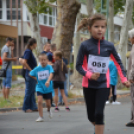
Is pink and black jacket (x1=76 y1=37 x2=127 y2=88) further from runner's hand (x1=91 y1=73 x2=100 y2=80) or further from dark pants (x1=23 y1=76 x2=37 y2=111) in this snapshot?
dark pants (x1=23 y1=76 x2=37 y2=111)

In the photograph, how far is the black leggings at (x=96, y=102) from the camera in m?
5.29

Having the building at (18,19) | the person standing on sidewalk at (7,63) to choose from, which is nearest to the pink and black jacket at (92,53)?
the person standing on sidewalk at (7,63)

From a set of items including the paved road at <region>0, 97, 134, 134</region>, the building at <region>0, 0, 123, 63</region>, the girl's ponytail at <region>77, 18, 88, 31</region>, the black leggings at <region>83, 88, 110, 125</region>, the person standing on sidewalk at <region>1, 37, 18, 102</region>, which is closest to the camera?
the black leggings at <region>83, 88, 110, 125</region>

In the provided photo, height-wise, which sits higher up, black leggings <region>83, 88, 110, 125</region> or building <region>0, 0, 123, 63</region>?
building <region>0, 0, 123, 63</region>

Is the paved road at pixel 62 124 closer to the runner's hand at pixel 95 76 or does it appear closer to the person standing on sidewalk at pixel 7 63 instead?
the person standing on sidewalk at pixel 7 63

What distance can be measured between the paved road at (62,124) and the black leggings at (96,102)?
58.0 inches

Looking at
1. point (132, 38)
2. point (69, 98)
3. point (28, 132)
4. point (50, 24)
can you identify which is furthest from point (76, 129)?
point (50, 24)

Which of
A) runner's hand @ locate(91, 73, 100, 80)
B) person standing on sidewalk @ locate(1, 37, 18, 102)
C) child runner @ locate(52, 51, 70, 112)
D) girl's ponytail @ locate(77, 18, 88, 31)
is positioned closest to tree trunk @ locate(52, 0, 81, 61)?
person standing on sidewalk @ locate(1, 37, 18, 102)

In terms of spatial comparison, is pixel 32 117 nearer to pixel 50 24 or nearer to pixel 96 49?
pixel 96 49

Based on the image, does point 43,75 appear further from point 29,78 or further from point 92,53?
point 92,53

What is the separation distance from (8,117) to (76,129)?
2.60m

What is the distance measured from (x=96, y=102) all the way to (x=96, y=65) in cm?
51

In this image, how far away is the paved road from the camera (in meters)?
7.08

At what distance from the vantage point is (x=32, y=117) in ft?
30.2
